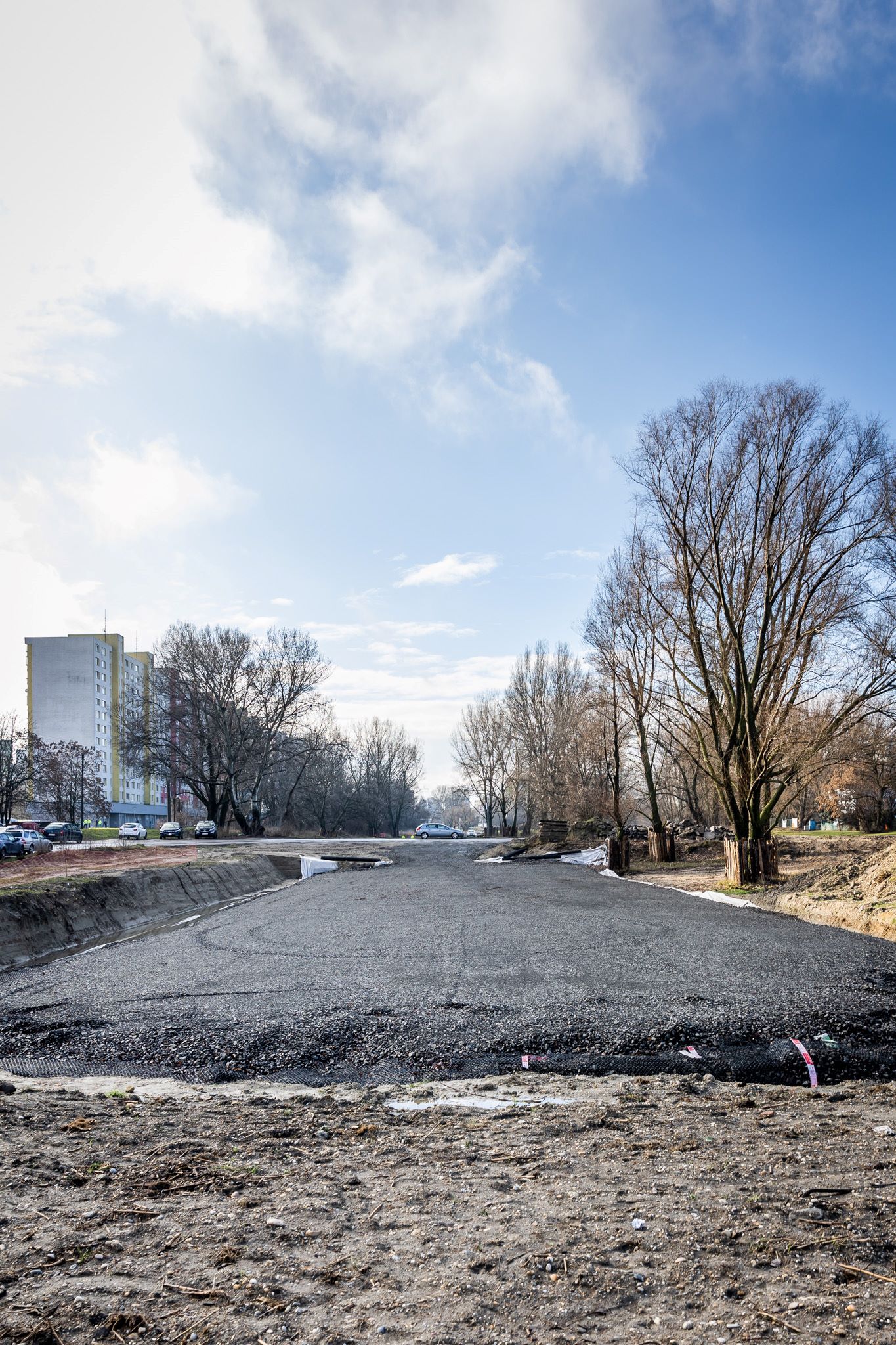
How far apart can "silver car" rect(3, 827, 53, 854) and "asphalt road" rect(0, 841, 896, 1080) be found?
20.3 meters

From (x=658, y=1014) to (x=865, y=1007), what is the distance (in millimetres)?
1657

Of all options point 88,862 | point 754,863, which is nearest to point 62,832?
point 88,862

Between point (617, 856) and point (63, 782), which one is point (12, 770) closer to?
point (63, 782)

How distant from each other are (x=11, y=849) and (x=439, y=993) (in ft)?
84.4

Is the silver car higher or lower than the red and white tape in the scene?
lower

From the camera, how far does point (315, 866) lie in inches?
1009

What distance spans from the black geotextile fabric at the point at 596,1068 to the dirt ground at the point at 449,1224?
654 mm

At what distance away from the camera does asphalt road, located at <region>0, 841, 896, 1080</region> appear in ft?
17.8

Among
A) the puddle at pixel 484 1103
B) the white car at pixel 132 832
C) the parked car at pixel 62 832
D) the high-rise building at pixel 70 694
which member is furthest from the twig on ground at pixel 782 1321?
the high-rise building at pixel 70 694

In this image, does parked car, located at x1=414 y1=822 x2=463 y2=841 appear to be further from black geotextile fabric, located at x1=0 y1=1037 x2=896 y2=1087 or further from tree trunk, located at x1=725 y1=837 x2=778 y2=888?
black geotextile fabric, located at x1=0 y1=1037 x2=896 y2=1087

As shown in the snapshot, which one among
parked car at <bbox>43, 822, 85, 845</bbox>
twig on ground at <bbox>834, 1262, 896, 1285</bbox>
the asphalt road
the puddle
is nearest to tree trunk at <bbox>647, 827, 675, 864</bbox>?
the asphalt road

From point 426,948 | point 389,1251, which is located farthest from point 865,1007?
A: point 389,1251

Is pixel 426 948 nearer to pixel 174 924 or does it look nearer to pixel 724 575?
pixel 174 924

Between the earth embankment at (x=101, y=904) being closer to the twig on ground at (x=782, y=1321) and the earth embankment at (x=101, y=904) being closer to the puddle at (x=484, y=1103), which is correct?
the puddle at (x=484, y=1103)
